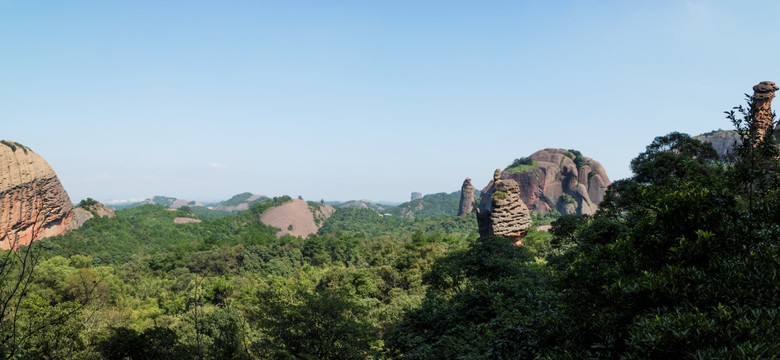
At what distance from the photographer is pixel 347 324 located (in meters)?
13.0

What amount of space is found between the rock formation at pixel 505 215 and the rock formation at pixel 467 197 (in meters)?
59.1

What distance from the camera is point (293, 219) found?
88.2 m

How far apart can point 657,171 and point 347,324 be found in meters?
13.9

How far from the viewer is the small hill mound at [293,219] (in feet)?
281

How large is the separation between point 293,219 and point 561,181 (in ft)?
192

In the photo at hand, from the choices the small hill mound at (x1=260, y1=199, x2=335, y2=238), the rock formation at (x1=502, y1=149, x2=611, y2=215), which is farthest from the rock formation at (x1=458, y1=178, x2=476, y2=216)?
the small hill mound at (x1=260, y1=199, x2=335, y2=238)

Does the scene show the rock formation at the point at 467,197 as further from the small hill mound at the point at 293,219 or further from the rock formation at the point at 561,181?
the small hill mound at the point at 293,219

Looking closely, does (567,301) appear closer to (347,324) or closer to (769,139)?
(769,139)

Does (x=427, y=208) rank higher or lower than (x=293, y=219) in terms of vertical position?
lower

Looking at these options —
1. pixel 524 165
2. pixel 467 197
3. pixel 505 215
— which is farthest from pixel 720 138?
pixel 505 215

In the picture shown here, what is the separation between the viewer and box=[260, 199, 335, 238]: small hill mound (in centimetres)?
8556

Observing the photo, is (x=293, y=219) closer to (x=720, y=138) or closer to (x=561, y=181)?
(x=561, y=181)

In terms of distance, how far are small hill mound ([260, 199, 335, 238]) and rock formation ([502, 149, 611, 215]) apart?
1830 inches

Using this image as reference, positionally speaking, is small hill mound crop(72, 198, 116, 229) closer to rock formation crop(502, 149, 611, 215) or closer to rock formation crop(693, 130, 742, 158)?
rock formation crop(502, 149, 611, 215)
